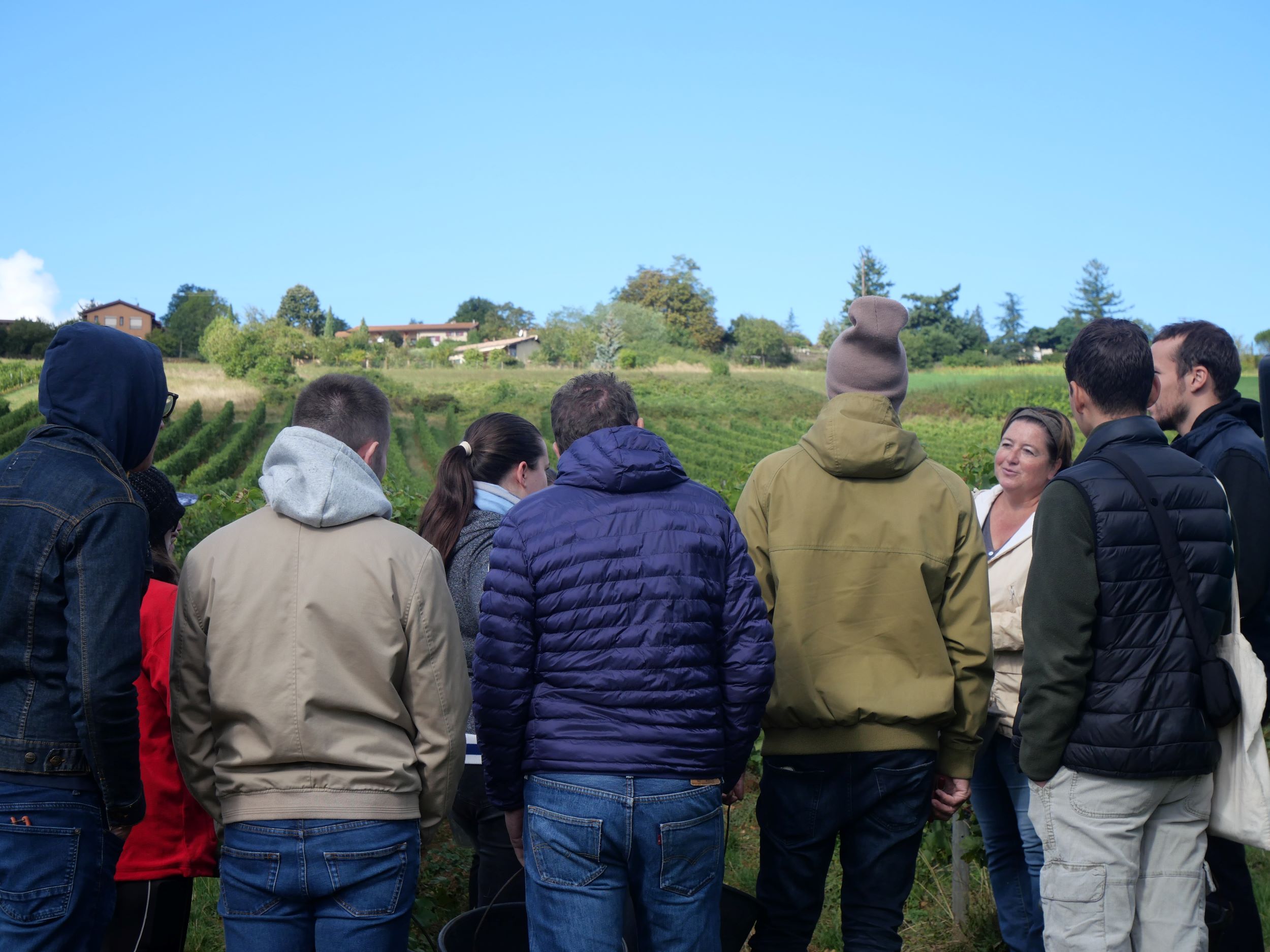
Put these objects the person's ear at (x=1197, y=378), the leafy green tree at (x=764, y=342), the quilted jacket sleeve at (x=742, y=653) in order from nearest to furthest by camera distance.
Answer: the quilted jacket sleeve at (x=742, y=653)
the person's ear at (x=1197, y=378)
the leafy green tree at (x=764, y=342)

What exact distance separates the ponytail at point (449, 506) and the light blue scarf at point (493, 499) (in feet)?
0.06

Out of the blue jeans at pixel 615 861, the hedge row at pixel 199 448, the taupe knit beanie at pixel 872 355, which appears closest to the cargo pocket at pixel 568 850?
the blue jeans at pixel 615 861

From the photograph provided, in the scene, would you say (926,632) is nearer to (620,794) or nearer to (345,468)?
(620,794)

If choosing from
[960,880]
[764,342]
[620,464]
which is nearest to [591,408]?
[620,464]

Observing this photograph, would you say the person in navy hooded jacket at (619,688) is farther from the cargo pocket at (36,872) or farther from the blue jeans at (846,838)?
the cargo pocket at (36,872)

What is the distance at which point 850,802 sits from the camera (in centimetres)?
246

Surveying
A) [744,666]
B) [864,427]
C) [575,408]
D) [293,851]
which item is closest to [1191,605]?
[864,427]

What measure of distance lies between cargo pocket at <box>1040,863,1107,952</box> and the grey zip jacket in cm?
148

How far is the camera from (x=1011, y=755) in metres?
2.86

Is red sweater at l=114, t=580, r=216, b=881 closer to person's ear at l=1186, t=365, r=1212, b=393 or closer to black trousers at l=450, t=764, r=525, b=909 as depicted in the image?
black trousers at l=450, t=764, r=525, b=909

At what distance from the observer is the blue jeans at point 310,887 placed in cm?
198

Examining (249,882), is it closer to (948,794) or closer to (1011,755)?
(948,794)

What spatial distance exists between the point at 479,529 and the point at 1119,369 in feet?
6.00

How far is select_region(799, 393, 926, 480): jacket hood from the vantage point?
2.53 meters
